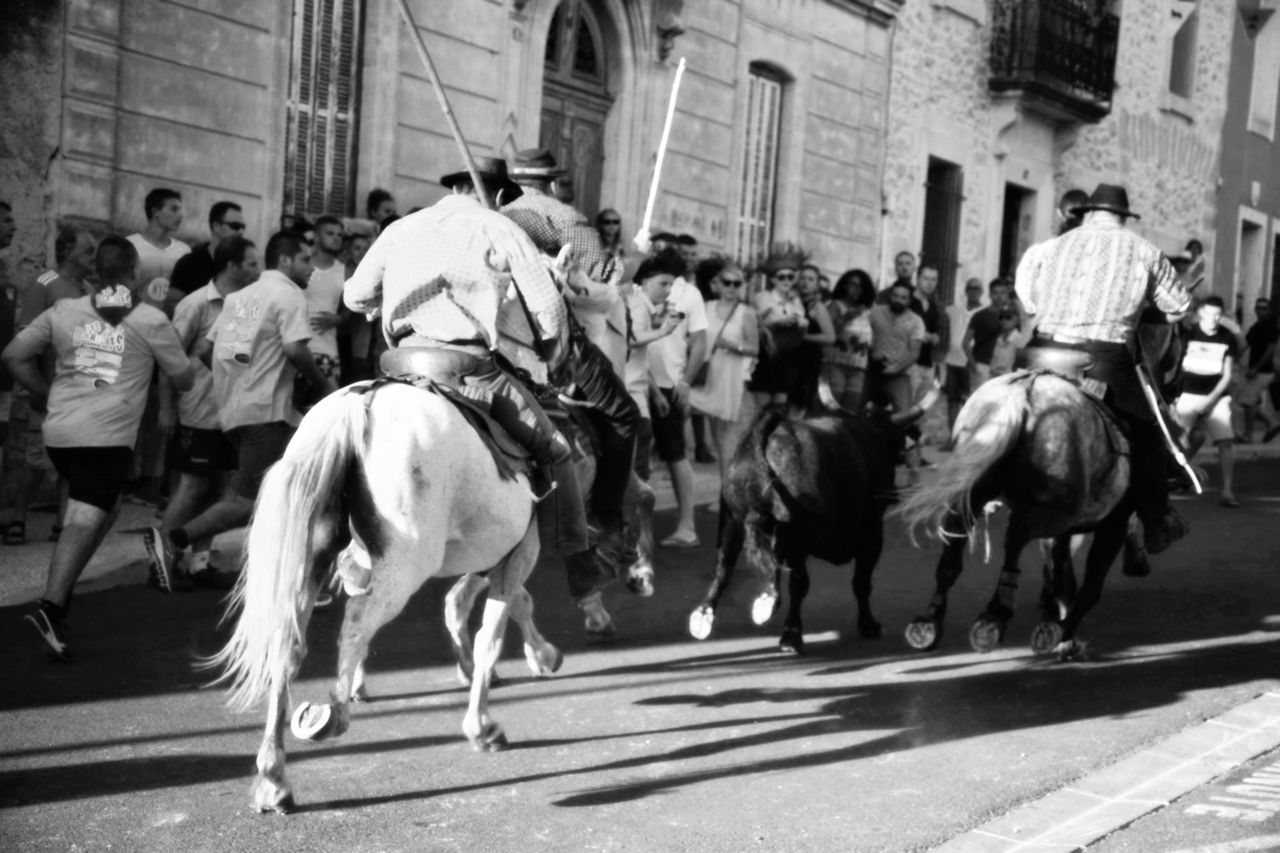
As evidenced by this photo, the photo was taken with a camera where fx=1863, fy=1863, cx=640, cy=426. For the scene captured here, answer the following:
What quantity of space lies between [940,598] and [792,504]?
800 millimetres

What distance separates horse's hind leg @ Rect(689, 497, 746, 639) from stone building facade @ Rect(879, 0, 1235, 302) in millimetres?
13904

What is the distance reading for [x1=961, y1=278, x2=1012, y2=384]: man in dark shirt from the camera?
62.8 ft

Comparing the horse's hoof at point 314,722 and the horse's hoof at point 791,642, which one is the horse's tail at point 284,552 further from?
the horse's hoof at point 791,642

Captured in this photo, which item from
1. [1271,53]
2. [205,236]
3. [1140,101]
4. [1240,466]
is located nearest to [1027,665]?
[205,236]

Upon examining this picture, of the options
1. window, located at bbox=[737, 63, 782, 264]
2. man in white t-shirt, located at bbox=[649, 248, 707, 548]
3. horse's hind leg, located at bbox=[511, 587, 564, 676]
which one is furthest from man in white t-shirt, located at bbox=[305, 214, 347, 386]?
window, located at bbox=[737, 63, 782, 264]

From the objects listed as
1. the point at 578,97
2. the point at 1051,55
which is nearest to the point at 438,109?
the point at 578,97

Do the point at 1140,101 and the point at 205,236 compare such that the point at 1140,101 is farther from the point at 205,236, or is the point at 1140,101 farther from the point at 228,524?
the point at 228,524

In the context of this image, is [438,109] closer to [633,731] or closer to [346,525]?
[633,731]

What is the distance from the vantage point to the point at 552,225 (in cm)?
807

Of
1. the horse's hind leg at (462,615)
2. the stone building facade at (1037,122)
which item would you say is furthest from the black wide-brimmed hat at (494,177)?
the stone building facade at (1037,122)

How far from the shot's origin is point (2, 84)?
12.5m

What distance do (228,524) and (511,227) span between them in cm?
359

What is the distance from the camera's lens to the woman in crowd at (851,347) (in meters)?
15.5

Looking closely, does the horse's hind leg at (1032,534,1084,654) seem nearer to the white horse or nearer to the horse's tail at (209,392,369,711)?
the white horse
